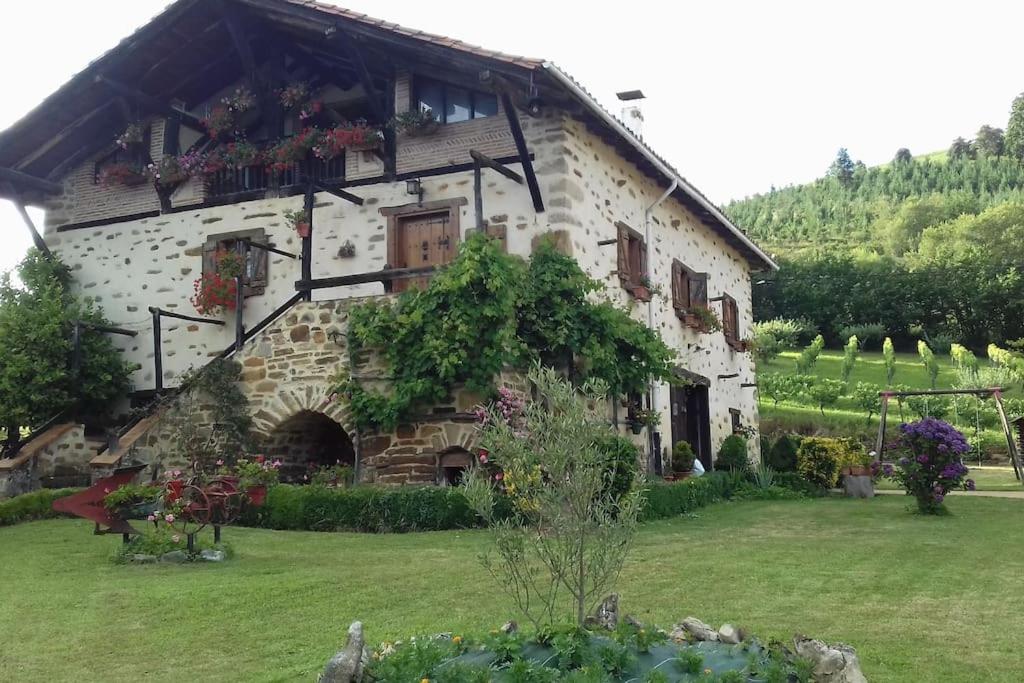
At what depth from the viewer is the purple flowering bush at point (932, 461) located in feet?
35.1

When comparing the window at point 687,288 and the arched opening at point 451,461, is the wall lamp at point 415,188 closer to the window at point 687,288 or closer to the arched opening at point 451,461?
the arched opening at point 451,461

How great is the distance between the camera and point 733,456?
52.2 ft

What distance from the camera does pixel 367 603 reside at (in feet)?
18.3

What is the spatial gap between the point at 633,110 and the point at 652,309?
4.08 metres

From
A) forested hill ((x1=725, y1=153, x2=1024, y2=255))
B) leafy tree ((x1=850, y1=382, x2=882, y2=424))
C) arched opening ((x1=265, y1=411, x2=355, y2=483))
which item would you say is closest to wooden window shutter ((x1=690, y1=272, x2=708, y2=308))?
arched opening ((x1=265, y1=411, x2=355, y2=483))

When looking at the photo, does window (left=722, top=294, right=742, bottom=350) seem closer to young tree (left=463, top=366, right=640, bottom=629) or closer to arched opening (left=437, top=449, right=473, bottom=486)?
arched opening (left=437, top=449, right=473, bottom=486)

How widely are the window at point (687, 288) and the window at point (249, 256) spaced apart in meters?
6.54

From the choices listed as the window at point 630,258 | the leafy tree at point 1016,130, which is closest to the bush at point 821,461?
the window at point 630,258

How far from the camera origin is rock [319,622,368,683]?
11.5 ft

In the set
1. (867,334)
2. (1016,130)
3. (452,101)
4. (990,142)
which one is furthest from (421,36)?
(990,142)

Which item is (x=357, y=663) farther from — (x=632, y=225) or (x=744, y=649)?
(x=632, y=225)

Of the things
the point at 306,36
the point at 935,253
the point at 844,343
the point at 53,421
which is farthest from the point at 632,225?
the point at 935,253

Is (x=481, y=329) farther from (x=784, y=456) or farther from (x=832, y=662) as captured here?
(x=784, y=456)

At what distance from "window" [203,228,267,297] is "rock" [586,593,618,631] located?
9.85m
